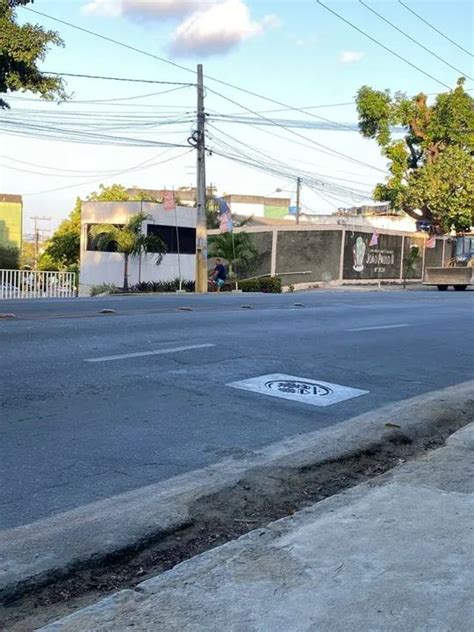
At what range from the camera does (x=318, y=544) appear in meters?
3.91

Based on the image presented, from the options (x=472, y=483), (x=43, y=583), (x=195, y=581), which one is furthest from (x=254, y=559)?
(x=472, y=483)

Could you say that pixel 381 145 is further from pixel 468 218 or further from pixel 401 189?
pixel 468 218

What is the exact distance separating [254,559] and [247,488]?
120 centimetres

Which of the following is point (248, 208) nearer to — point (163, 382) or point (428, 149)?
point (428, 149)

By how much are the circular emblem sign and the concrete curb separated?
3.72ft

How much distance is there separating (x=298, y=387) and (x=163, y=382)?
1526 millimetres

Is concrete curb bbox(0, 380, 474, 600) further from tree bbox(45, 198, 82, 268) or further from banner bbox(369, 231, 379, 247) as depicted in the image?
tree bbox(45, 198, 82, 268)

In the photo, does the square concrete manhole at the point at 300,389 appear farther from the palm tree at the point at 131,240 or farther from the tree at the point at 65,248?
the tree at the point at 65,248

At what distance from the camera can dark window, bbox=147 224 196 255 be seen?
36938 mm

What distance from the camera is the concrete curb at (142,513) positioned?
145 inches

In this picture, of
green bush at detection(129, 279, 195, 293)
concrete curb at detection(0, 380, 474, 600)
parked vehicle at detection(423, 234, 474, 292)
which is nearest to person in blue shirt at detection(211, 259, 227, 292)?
green bush at detection(129, 279, 195, 293)

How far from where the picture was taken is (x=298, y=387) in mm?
8234

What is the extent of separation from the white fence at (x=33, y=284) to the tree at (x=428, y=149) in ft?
76.2

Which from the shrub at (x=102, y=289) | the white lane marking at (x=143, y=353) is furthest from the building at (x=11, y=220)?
the white lane marking at (x=143, y=353)
